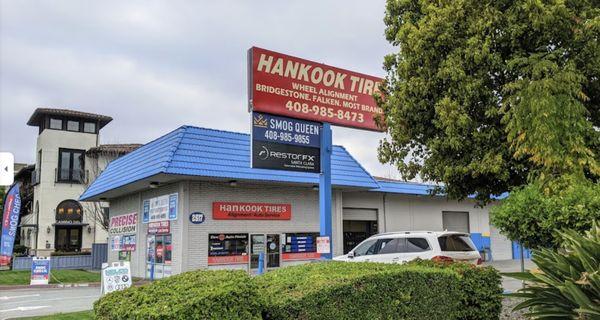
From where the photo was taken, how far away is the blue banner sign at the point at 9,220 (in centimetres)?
2353

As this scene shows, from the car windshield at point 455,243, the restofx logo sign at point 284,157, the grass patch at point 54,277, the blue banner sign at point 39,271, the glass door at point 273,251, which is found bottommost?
the grass patch at point 54,277

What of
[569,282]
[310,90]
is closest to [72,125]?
[310,90]

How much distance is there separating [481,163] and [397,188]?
51.2ft

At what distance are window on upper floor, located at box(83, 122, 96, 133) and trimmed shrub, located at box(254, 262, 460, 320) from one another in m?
38.0

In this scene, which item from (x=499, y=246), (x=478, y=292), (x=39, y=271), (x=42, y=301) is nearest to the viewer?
(x=478, y=292)

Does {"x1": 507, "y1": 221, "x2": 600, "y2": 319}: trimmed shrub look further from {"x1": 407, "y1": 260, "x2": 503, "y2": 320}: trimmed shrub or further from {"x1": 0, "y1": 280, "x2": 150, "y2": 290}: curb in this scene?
{"x1": 0, "y1": 280, "x2": 150, "y2": 290}: curb

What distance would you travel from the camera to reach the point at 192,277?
248 inches

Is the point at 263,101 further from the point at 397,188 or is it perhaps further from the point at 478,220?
the point at 478,220

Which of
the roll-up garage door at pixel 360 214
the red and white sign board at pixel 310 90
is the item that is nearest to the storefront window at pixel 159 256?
the roll-up garage door at pixel 360 214

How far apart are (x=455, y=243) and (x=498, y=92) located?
5.14 metres

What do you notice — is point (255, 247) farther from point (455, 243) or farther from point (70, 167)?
point (70, 167)

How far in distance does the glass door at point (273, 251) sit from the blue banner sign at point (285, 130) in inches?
373

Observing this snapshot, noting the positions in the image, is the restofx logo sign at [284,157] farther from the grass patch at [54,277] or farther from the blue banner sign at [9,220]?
the blue banner sign at [9,220]

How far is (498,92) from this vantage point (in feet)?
41.8
